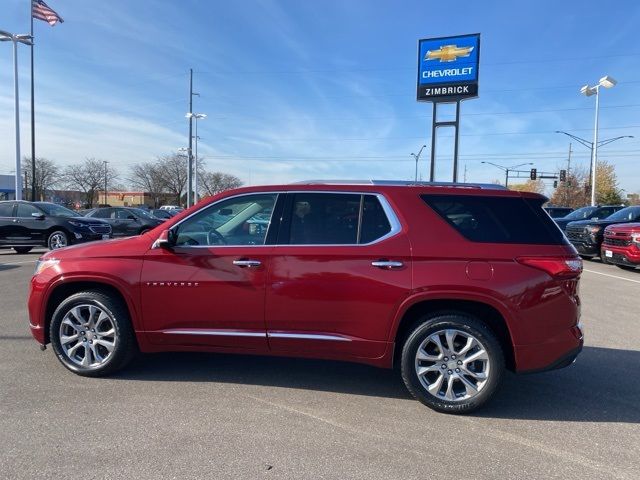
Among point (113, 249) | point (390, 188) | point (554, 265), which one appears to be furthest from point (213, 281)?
point (554, 265)

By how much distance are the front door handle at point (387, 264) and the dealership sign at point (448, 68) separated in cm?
2147

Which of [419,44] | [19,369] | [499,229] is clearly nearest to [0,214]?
[19,369]

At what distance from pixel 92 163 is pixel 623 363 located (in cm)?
8557

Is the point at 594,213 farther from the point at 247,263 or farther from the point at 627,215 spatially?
the point at 247,263

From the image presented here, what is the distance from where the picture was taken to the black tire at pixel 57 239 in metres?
15.0

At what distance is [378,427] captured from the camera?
362cm

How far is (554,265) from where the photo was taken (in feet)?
12.3

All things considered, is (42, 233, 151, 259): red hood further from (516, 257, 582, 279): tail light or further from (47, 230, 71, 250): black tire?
(47, 230, 71, 250): black tire

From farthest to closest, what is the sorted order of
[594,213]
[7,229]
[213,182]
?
[213,182] < [594,213] < [7,229]

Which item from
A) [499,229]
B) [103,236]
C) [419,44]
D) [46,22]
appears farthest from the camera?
[46,22]

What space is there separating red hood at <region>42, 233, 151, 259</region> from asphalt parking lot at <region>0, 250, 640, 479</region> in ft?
3.72

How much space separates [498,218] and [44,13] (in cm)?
3098

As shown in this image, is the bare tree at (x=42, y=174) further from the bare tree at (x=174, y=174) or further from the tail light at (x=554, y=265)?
the tail light at (x=554, y=265)

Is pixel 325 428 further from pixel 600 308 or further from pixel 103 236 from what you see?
pixel 103 236
